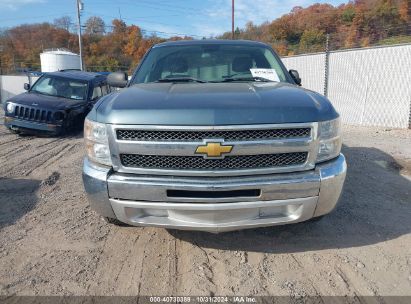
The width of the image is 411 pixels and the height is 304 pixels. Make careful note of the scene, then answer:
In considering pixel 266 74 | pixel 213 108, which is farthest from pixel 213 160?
pixel 266 74

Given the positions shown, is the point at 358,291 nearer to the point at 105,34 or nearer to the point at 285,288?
the point at 285,288

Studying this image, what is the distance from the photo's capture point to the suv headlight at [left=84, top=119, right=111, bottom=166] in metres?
2.71

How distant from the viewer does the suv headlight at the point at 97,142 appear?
271cm

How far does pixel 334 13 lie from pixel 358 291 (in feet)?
99.3

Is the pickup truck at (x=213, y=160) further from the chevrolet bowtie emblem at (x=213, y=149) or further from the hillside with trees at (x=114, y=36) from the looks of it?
the hillside with trees at (x=114, y=36)

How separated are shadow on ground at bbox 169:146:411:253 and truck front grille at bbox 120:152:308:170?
923 mm

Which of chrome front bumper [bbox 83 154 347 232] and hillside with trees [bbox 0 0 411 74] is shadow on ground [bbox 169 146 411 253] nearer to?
chrome front bumper [bbox 83 154 347 232]

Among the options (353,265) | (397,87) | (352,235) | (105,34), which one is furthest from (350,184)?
(105,34)

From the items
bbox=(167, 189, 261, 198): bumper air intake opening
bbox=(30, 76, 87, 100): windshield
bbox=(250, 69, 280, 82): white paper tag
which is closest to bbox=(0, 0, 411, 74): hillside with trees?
bbox=(30, 76, 87, 100): windshield

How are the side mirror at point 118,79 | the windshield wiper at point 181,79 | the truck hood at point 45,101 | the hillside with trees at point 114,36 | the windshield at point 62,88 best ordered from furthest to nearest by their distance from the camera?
the hillside with trees at point 114,36, the windshield at point 62,88, the truck hood at point 45,101, the side mirror at point 118,79, the windshield wiper at point 181,79

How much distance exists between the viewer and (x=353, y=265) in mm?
2900

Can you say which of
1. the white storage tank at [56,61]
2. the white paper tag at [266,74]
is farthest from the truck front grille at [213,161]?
the white storage tank at [56,61]

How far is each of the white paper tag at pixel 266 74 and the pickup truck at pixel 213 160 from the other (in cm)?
103

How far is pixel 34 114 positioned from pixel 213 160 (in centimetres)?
737
